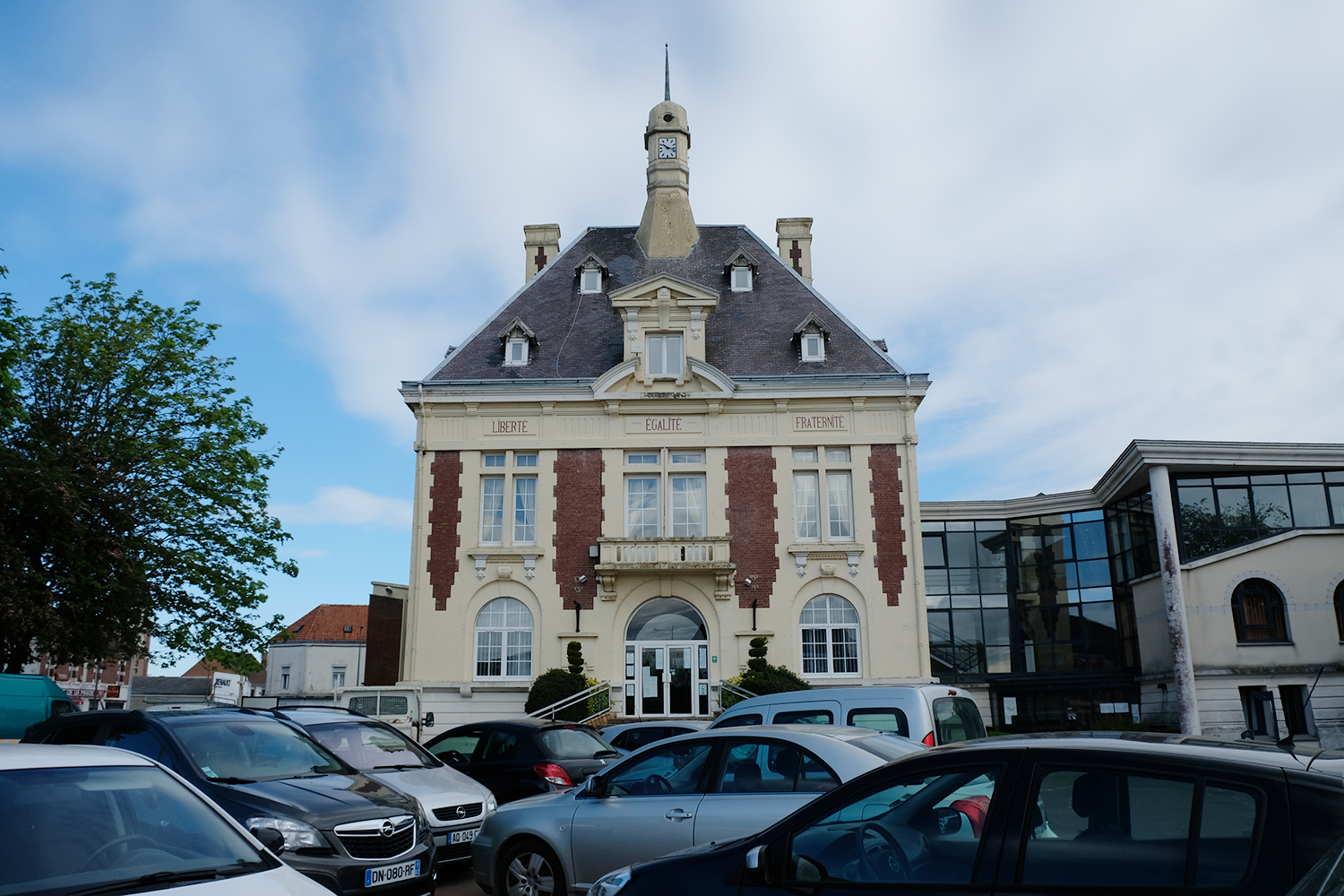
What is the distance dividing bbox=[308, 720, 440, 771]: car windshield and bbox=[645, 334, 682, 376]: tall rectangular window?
19797 millimetres

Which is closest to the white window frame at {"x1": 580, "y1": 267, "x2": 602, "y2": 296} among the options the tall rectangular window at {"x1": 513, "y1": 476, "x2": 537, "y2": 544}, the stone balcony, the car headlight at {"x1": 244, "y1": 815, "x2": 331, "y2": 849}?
the tall rectangular window at {"x1": 513, "y1": 476, "x2": 537, "y2": 544}

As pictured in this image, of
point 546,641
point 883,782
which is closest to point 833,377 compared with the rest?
point 546,641

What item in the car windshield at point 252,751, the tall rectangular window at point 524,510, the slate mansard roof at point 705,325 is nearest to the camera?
the car windshield at point 252,751

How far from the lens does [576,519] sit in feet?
98.8

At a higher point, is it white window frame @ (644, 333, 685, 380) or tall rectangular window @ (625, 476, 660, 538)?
white window frame @ (644, 333, 685, 380)

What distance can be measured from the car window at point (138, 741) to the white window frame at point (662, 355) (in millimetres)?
22353

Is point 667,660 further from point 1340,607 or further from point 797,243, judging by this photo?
point 1340,607

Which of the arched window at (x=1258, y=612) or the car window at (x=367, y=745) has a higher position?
the arched window at (x=1258, y=612)

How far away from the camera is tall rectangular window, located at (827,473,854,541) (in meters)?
30.0

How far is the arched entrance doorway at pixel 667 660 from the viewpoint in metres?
29.0

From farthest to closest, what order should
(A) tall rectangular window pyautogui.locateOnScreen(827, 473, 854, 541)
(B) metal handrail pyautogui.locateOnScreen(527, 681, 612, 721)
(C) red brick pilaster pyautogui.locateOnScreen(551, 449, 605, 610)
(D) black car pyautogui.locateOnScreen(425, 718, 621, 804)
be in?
(A) tall rectangular window pyautogui.locateOnScreen(827, 473, 854, 541)
(C) red brick pilaster pyautogui.locateOnScreen(551, 449, 605, 610)
(B) metal handrail pyautogui.locateOnScreen(527, 681, 612, 721)
(D) black car pyautogui.locateOnScreen(425, 718, 621, 804)

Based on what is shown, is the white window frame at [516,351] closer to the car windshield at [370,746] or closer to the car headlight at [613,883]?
the car windshield at [370,746]

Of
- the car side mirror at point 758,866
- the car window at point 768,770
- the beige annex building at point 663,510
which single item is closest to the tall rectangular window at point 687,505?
the beige annex building at point 663,510

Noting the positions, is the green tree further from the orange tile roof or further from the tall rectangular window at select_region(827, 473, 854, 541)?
the orange tile roof
